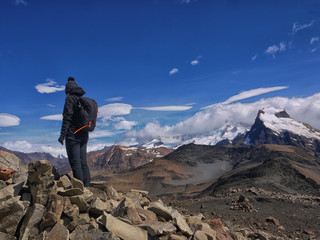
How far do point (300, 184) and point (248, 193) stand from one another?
28140mm

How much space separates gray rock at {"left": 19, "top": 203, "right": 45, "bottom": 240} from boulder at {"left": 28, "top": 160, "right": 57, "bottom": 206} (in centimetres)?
27

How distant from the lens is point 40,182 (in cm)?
467

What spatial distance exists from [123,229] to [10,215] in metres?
1.83

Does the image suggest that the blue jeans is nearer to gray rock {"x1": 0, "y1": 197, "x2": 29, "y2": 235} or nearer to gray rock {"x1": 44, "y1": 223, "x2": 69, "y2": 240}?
gray rock {"x1": 0, "y1": 197, "x2": 29, "y2": 235}

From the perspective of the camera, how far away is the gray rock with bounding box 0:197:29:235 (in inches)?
163

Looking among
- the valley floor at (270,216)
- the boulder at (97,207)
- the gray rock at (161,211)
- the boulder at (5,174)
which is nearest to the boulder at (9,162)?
the boulder at (5,174)

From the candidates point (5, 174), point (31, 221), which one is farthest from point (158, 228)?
point (5, 174)

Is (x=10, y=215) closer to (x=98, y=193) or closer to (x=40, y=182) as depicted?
(x=40, y=182)

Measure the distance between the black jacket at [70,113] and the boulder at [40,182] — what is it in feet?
4.07

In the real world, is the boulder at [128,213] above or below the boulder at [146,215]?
above

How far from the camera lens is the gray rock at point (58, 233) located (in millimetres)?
4047

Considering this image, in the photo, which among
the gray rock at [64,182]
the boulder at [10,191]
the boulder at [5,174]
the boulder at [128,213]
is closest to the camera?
the boulder at [10,191]

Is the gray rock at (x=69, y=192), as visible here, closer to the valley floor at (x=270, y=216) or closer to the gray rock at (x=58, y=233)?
the gray rock at (x=58, y=233)

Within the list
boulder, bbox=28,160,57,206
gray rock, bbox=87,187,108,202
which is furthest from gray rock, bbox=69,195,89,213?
gray rock, bbox=87,187,108,202
